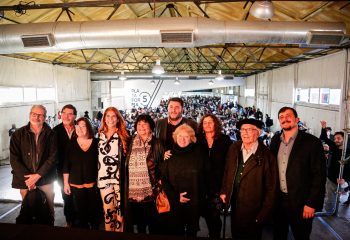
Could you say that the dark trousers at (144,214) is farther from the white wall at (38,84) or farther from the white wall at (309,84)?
the white wall at (38,84)

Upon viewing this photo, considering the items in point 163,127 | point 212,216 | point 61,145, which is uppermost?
point 163,127

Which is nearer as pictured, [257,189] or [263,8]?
[257,189]

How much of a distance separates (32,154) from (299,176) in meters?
3.02

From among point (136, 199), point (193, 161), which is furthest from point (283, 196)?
point (136, 199)

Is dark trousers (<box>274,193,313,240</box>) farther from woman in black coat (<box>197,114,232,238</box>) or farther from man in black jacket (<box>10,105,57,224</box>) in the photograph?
man in black jacket (<box>10,105,57,224</box>)

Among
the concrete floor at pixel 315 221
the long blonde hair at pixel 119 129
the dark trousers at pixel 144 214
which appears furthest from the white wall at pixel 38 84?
the dark trousers at pixel 144 214

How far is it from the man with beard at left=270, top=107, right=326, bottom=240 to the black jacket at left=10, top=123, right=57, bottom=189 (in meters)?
2.72

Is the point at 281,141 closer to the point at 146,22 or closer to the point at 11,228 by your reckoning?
the point at 11,228

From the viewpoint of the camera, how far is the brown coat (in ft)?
7.47

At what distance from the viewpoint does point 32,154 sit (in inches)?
112

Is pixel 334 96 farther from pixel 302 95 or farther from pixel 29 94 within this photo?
pixel 29 94

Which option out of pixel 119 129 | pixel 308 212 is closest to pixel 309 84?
pixel 308 212

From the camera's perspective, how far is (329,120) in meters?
8.55

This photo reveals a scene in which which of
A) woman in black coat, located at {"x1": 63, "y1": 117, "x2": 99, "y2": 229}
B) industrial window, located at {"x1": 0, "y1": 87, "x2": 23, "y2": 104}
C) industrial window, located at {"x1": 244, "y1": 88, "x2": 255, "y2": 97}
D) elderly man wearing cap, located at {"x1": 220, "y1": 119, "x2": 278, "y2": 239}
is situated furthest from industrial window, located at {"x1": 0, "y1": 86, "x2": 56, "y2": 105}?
industrial window, located at {"x1": 244, "y1": 88, "x2": 255, "y2": 97}
